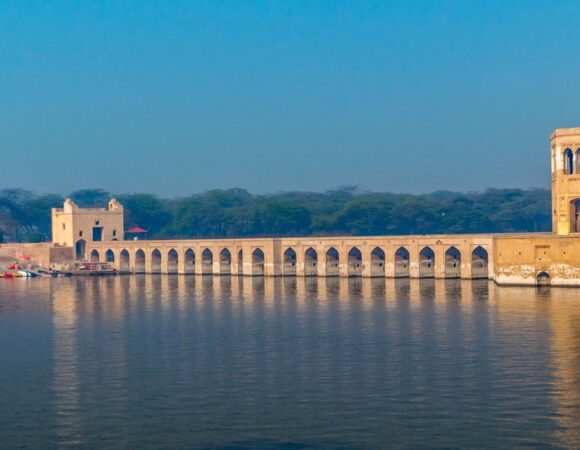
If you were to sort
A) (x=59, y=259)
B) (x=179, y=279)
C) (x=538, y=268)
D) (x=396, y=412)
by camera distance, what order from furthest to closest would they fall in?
(x=59, y=259) < (x=179, y=279) < (x=538, y=268) < (x=396, y=412)

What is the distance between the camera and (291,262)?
240ft

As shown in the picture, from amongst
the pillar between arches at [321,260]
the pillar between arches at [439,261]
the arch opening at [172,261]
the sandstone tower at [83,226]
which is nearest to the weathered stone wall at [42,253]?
the sandstone tower at [83,226]

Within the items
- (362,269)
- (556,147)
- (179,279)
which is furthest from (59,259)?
(556,147)

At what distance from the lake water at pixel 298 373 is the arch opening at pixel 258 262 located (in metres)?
24.3

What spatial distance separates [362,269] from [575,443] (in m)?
47.6

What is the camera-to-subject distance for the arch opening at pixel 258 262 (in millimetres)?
73875

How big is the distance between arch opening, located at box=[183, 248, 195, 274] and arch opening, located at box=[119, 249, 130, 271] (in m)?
5.59

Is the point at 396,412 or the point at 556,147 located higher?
the point at 556,147

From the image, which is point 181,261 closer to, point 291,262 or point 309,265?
point 291,262

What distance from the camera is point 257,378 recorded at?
1086 inches

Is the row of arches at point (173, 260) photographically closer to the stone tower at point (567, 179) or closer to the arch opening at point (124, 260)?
the arch opening at point (124, 260)

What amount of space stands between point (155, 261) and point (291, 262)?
14712 mm

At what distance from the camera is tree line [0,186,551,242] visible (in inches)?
4227

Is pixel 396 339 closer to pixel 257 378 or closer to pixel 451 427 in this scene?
pixel 257 378
